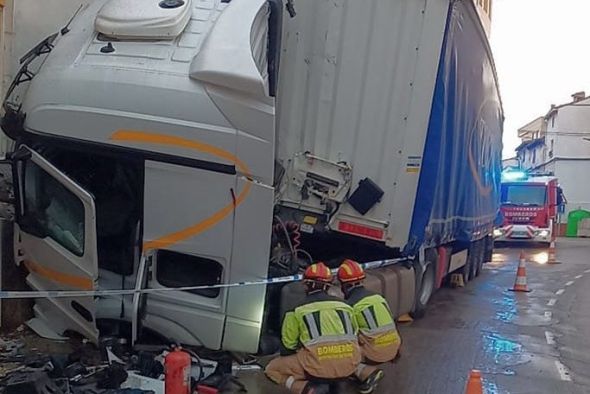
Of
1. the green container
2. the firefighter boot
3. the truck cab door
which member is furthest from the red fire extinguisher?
the green container

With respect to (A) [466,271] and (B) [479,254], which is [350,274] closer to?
(A) [466,271]

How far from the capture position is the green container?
→ 41472 millimetres

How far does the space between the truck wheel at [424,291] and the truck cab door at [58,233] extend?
5.04 m

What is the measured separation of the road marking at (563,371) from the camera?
22.6ft

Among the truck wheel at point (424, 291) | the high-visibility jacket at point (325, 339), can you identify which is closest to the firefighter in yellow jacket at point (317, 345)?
the high-visibility jacket at point (325, 339)

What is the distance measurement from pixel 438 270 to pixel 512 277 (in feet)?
21.2

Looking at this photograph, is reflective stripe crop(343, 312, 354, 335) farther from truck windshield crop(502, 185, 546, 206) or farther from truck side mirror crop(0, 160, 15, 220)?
truck windshield crop(502, 185, 546, 206)

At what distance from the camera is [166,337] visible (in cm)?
578

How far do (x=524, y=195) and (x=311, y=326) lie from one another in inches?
887

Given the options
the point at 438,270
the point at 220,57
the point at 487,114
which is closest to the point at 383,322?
the point at 220,57

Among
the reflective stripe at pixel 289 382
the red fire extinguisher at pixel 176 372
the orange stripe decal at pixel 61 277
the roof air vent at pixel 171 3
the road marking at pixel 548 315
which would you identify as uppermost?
the roof air vent at pixel 171 3

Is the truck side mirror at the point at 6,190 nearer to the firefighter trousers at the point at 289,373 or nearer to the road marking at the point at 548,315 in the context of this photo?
the firefighter trousers at the point at 289,373

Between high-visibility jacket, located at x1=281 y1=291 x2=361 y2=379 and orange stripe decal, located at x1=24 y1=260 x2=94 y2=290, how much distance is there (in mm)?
1582

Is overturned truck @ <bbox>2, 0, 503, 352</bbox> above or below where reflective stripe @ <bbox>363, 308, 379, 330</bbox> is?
above
